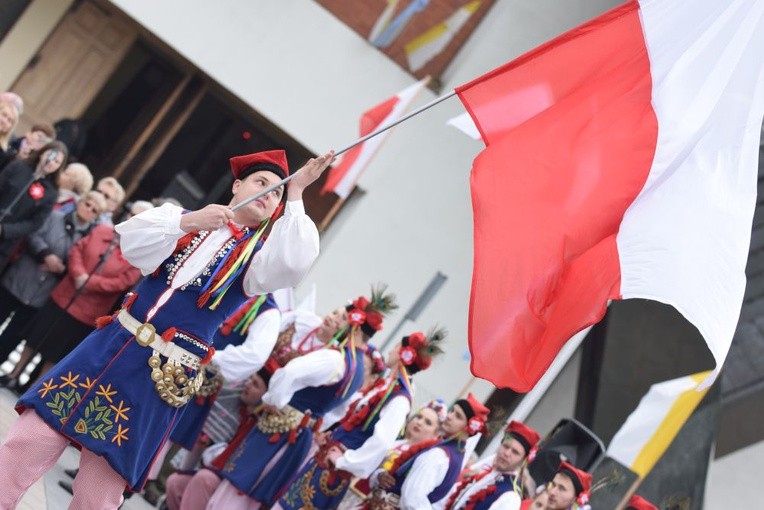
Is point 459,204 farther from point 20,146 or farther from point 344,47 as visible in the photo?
point 20,146

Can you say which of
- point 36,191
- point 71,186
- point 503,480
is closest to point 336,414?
point 503,480

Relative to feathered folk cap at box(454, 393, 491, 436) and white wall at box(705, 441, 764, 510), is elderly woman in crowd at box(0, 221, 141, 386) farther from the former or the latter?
white wall at box(705, 441, 764, 510)

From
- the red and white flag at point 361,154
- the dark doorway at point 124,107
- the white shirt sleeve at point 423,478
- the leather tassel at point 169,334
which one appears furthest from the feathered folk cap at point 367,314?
the dark doorway at point 124,107

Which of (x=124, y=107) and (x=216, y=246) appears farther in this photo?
(x=124, y=107)

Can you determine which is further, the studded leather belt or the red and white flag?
the red and white flag

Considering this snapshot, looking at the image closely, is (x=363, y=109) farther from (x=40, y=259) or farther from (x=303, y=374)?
(x=303, y=374)

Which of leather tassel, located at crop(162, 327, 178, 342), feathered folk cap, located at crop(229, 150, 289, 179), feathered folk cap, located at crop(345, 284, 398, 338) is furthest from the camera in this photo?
feathered folk cap, located at crop(345, 284, 398, 338)

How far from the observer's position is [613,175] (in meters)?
5.89

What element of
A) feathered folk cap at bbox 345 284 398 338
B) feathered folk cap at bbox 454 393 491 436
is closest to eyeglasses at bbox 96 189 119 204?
feathered folk cap at bbox 345 284 398 338

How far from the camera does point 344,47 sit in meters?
15.9

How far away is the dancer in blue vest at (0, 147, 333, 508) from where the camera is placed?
5172mm

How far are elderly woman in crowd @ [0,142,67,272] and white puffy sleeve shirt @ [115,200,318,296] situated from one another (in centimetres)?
418

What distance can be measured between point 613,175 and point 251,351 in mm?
3434

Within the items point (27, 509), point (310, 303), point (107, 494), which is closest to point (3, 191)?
point (310, 303)
